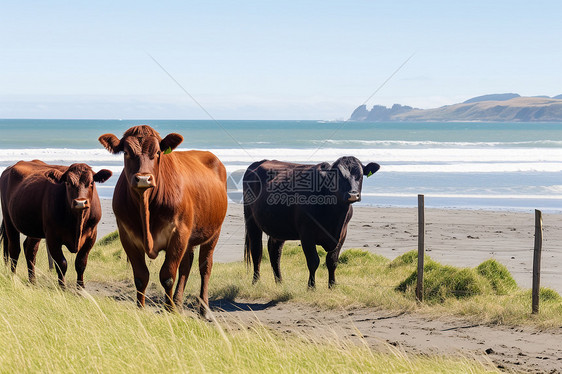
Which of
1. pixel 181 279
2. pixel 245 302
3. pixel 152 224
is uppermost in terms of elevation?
pixel 152 224

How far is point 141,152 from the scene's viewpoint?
6.10m

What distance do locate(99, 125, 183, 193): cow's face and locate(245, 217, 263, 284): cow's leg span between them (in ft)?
15.6

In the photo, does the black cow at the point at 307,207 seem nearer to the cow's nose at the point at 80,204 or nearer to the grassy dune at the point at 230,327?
the grassy dune at the point at 230,327

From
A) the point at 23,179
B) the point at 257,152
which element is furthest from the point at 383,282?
the point at 257,152

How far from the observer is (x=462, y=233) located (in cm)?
1614

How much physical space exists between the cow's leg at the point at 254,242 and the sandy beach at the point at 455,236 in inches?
95.6

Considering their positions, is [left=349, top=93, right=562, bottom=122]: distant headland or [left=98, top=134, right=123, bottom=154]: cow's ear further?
[left=349, top=93, right=562, bottom=122]: distant headland

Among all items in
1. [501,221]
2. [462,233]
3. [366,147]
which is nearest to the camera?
[462,233]

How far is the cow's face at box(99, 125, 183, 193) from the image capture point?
5.89m

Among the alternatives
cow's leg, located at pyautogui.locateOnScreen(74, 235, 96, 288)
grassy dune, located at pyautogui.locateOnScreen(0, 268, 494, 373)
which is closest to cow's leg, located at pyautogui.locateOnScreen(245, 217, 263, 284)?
cow's leg, located at pyautogui.locateOnScreen(74, 235, 96, 288)

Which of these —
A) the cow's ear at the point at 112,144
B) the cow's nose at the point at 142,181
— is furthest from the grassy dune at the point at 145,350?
the cow's ear at the point at 112,144

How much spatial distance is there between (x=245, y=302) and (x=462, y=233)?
8093 mm

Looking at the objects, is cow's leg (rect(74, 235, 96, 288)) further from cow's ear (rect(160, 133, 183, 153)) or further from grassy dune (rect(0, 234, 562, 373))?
cow's ear (rect(160, 133, 183, 153))

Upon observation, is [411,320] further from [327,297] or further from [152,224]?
[152,224]
